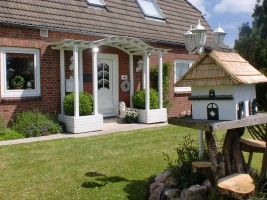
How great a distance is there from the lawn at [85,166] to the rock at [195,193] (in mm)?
807

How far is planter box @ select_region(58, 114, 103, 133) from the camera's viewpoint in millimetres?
10164

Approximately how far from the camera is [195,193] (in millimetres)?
4293

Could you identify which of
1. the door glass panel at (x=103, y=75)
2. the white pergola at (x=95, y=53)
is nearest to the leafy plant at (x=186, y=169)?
the white pergola at (x=95, y=53)

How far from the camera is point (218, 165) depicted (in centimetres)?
421

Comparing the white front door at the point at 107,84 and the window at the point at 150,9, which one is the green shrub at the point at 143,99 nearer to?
the white front door at the point at 107,84

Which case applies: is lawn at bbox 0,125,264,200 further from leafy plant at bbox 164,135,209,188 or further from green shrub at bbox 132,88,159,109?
green shrub at bbox 132,88,159,109

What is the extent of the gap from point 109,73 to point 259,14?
23.9 meters

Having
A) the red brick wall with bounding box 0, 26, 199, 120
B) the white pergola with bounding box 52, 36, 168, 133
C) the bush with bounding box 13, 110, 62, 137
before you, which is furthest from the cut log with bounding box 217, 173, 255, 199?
the red brick wall with bounding box 0, 26, 199, 120

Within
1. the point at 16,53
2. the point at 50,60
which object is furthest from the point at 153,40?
the point at 16,53

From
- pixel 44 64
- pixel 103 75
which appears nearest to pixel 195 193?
pixel 44 64

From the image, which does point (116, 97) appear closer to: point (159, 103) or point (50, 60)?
point (159, 103)

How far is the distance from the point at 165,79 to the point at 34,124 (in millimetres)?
6120

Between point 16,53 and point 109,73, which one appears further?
point 109,73

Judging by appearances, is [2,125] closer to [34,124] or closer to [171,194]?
[34,124]
